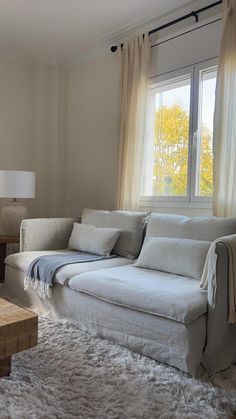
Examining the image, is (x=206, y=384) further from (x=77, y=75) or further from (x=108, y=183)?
(x=77, y=75)

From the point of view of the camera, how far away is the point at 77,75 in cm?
432

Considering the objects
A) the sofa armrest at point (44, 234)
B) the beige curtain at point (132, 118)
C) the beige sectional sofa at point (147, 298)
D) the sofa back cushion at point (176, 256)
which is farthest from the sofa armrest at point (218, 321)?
the sofa armrest at point (44, 234)

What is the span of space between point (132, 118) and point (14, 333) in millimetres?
2464

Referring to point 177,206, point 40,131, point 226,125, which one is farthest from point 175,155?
point 40,131

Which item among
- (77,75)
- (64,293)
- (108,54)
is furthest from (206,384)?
(77,75)

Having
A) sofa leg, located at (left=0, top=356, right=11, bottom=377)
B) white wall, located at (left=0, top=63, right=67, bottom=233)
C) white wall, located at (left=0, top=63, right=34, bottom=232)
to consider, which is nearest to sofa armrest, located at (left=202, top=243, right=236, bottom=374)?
sofa leg, located at (left=0, top=356, right=11, bottom=377)

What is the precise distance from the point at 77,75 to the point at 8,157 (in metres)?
1.34

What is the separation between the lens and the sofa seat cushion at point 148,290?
181 centimetres

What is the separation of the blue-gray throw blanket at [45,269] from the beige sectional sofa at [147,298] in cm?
7

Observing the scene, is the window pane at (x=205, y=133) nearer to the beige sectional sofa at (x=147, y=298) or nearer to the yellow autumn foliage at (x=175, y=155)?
the yellow autumn foliage at (x=175, y=155)

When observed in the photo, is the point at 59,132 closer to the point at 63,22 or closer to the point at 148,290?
the point at 63,22

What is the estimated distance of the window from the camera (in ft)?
10.1

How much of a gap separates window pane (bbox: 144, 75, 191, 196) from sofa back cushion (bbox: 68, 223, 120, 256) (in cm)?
75

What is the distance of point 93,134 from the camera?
13.4 ft
